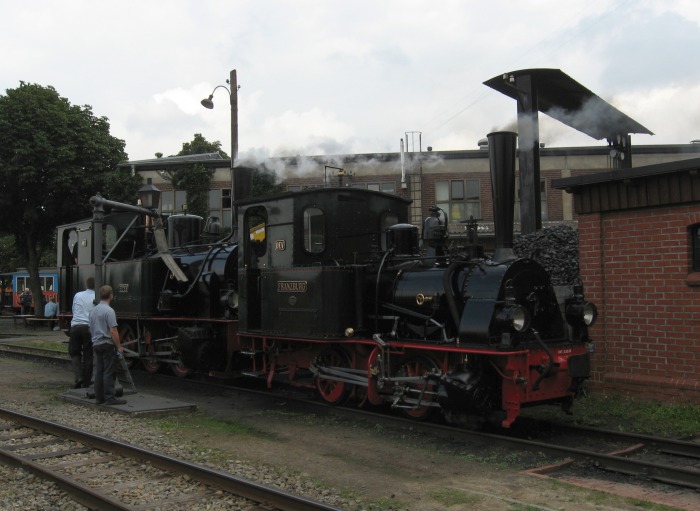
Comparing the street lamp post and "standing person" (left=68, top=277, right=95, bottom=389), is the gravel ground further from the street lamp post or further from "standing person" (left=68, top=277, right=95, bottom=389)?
the street lamp post

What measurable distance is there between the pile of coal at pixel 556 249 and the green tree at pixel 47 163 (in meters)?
19.1

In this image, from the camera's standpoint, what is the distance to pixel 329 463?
19.9 feet

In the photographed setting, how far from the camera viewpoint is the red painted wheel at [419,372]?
738 cm

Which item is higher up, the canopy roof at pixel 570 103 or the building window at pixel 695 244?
the canopy roof at pixel 570 103

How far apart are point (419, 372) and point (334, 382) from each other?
59.4 inches

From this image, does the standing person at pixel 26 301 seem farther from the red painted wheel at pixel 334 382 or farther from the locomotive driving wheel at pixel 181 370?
the red painted wheel at pixel 334 382

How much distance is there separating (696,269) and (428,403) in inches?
139

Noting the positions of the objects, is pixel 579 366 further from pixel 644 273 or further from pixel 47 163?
pixel 47 163

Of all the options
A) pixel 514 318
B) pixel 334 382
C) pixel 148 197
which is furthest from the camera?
pixel 148 197

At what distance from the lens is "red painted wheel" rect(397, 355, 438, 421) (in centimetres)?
738

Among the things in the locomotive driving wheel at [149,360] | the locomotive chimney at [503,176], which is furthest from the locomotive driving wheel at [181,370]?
the locomotive chimney at [503,176]

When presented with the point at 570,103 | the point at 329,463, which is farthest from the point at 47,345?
the point at 570,103

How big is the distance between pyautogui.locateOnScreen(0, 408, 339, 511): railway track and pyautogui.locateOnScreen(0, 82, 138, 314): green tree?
1882cm

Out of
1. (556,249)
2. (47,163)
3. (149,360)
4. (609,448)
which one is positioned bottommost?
(609,448)
